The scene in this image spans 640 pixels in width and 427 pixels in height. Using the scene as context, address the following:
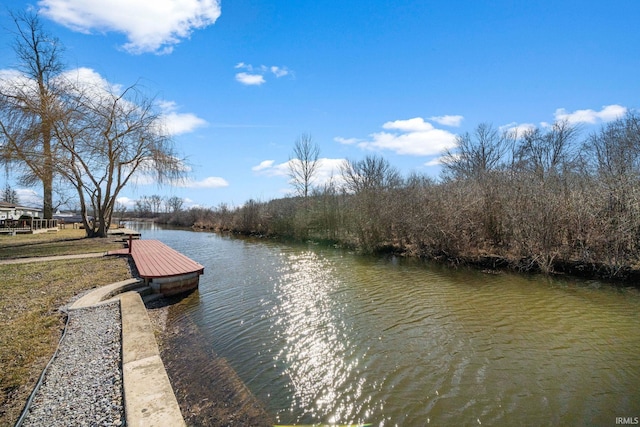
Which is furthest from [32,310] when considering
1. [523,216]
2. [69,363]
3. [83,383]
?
[523,216]

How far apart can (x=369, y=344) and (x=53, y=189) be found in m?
18.6

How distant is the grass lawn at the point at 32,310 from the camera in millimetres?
2850

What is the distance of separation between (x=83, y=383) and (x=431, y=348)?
407 centimetres

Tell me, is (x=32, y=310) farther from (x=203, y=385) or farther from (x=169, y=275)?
(x=203, y=385)

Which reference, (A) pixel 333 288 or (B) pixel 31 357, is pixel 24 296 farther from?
(A) pixel 333 288

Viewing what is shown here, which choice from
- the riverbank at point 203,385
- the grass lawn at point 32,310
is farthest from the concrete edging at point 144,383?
the grass lawn at point 32,310

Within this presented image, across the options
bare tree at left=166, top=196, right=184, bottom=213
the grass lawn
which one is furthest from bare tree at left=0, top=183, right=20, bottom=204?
the grass lawn

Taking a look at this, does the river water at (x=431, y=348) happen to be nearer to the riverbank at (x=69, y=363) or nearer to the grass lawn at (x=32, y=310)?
the riverbank at (x=69, y=363)

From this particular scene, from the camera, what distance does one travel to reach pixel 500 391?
11.1ft

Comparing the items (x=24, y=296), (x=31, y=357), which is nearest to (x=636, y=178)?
(x=31, y=357)

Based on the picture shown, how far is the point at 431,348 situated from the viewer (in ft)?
14.5

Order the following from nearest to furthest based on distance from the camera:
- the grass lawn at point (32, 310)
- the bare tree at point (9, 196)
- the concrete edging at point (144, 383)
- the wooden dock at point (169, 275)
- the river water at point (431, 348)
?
1. the concrete edging at point (144, 383)
2. the grass lawn at point (32, 310)
3. the river water at point (431, 348)
4. the wooden dock at point (169, 275)
5. the bare tree at point (9, 196)

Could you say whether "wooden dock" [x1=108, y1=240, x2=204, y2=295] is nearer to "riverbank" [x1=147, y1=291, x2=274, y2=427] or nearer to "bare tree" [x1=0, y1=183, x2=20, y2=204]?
"riverbank" [x1=147, y1=291, x2=274, y2=427]

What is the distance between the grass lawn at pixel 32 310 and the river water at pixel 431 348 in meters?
1.87
